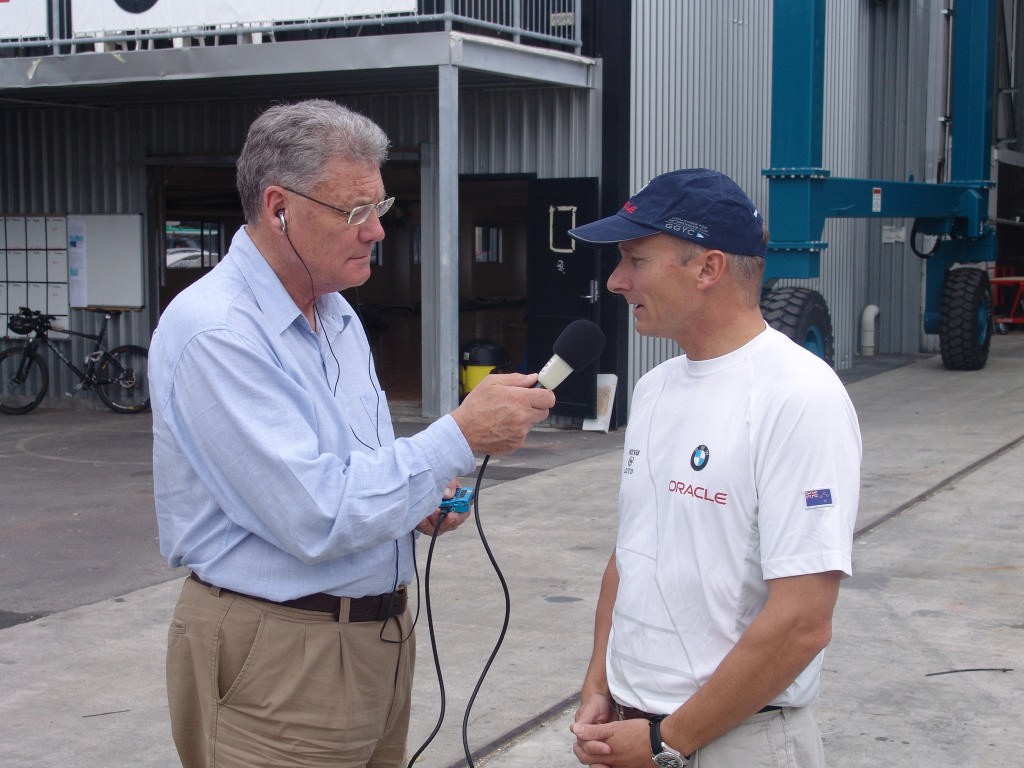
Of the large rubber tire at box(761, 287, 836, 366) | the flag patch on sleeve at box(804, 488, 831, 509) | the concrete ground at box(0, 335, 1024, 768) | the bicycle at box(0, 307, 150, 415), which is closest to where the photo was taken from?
the flag patch on sleeve at box(804, 488, 831, 509)

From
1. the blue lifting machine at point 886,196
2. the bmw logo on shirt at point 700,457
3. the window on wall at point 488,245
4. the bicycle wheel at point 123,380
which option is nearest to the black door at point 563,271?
the blue lifting machine at point 886,196

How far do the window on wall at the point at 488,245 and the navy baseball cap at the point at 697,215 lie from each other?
1260 inches

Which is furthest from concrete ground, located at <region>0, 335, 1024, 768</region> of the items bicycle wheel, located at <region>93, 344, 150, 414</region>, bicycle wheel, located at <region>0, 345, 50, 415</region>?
bicycle wheel, located at <region>0, 345, 50, 415</region>

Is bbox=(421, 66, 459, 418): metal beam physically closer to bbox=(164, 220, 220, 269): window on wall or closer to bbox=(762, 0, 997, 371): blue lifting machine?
bbox=(762, 0, 997, 371): blue lifting machine

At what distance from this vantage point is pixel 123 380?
1330cm

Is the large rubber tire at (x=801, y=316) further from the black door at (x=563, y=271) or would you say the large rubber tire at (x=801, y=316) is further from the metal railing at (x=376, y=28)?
the metal railing at (x=376, y=28)

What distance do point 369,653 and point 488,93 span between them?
1018 centimetres

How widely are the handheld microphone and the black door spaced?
8832 millimetres

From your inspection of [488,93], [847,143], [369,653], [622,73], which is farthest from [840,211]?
[369,653]

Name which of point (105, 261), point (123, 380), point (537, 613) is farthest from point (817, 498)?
point (105, 261)

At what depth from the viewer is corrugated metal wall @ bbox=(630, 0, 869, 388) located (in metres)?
11.8

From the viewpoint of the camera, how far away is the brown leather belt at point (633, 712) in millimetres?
2191

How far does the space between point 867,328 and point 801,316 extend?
23.6 feet

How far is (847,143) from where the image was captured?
16.2m
